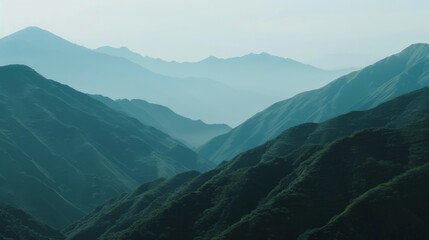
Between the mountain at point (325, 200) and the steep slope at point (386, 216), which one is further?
the mountain at point (325, 200)

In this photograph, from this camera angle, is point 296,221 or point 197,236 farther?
point 197,236

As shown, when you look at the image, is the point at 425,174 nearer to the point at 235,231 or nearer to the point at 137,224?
the point at 235,231

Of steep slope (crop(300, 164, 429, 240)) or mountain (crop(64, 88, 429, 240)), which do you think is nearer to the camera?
steep slope (crop(300, 164, 429, 240))

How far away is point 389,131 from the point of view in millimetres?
199125

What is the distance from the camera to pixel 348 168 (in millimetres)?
178125

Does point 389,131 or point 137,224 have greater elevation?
point 389,131

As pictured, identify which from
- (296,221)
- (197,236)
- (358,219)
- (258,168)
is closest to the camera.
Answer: (358,219)

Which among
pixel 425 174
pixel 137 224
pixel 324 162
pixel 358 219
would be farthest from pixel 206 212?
pixel 425 174

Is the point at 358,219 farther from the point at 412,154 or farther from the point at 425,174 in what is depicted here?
the point at 412,154

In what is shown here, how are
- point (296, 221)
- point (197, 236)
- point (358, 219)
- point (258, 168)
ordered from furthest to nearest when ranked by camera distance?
1. point (258, 168)
2. point (197, 236)
3. point (296, 221)
4. point (358, 219)

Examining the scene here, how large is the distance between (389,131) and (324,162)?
32.4 m

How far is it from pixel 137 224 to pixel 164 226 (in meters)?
16.7

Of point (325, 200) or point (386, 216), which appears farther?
point (325, 200)

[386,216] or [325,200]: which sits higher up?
[325,200]
